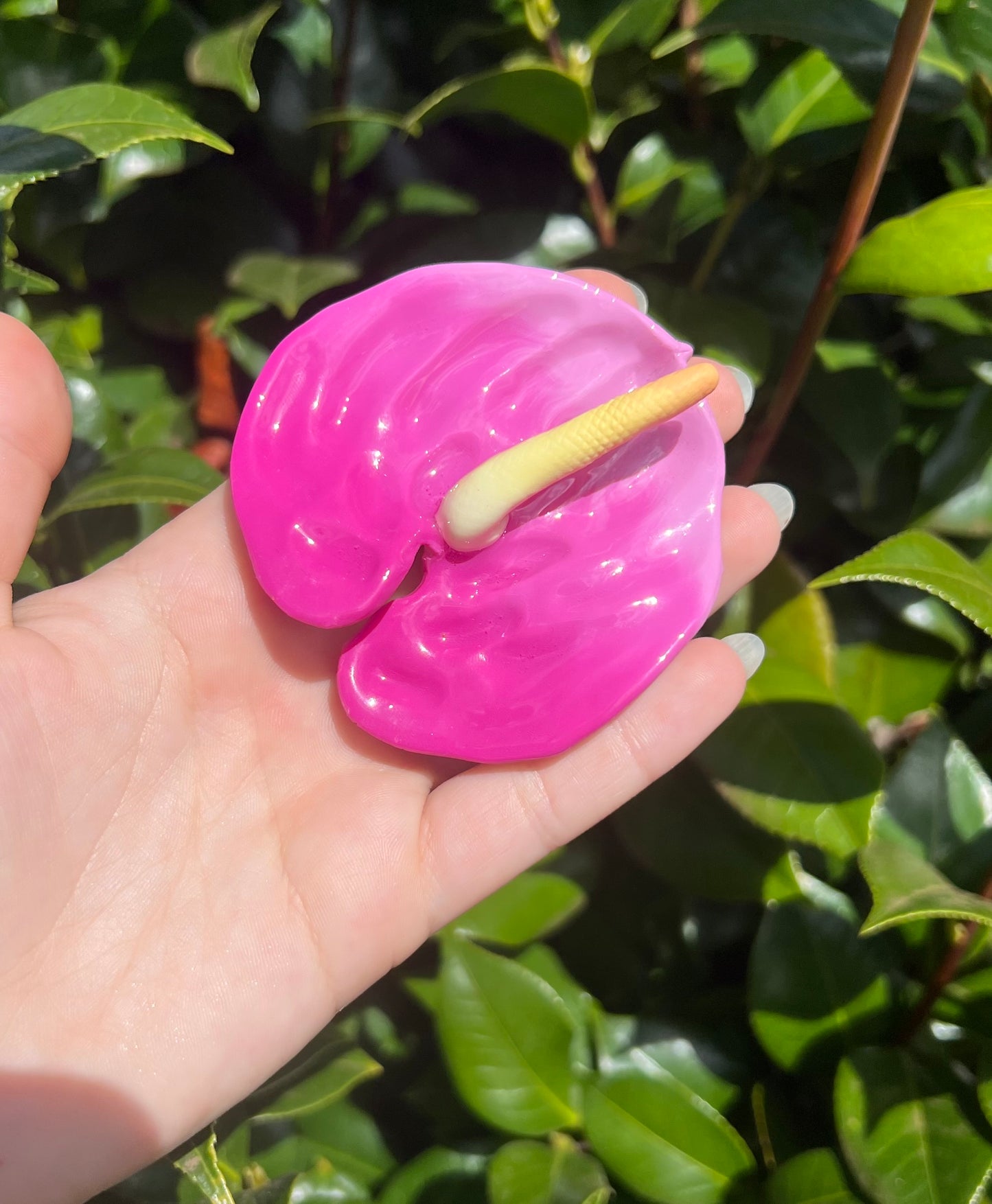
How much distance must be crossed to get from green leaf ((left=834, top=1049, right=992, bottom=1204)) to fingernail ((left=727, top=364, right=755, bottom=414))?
45 centimetres

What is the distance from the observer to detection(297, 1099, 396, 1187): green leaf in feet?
2.47

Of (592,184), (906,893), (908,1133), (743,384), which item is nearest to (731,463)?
(743,384)

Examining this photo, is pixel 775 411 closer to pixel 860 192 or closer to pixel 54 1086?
pixel 860 192

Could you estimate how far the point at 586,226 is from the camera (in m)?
0.87

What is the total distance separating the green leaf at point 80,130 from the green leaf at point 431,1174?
2.17ft

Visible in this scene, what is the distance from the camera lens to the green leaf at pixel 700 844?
0.74 m

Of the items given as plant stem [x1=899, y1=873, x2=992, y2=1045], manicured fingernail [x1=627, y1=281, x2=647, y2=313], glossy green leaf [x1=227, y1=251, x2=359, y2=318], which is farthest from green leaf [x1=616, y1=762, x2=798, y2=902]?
glossy green leaf [x1=227, y1=251, x2=359, y2=318]

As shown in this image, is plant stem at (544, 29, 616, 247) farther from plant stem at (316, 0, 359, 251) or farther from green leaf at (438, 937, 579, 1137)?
green leaf at (438, 937, 579, 1137)

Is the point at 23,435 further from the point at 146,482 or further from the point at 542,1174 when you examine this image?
the point at 542,1174

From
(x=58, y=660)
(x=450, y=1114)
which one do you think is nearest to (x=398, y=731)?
(x=58, y=660)

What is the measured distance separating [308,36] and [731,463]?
1.62 feet

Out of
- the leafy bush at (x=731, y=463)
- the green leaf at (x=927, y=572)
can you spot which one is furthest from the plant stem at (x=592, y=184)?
the green leaf at (x=927, y=572)

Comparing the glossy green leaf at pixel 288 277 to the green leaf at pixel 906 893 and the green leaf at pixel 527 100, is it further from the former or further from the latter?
the green leaf at pixel 906 893

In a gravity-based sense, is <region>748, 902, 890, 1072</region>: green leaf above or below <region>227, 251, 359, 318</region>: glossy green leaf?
below
